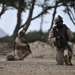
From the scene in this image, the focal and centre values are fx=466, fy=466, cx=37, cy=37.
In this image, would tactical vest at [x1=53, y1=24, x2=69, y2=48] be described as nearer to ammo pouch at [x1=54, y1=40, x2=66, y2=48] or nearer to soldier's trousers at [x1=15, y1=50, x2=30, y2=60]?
ammo pouch at [x1=54, y1=40, x2=66, y2=48]

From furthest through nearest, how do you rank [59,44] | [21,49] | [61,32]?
[21,49] < [59,44] < [61,32]

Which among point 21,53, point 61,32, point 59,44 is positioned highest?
point 61,32

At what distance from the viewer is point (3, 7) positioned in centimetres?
3438

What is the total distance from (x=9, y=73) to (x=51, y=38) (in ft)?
13.2

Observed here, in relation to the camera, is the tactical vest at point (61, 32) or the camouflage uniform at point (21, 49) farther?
the camouflage uniform at point (21, 49)

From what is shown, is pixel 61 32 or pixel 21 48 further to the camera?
pixel 21 48

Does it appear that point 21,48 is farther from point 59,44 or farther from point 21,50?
point 59,44

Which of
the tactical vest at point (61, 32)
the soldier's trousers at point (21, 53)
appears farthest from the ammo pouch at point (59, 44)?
the soldier's trousers at point (21, 53)

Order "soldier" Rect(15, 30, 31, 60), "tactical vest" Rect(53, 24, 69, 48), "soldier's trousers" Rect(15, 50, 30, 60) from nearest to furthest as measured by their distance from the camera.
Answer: "tactical vest" Rect(53, 24, 69, 48), "soldier" Rect(15, 30, 31, 60), "soldier's trousers" Rect(15, 50, 30, 60)

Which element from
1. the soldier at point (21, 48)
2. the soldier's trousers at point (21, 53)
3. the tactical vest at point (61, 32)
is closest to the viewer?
the tactical vest at point (61, 32)

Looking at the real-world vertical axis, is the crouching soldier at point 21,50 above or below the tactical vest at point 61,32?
below

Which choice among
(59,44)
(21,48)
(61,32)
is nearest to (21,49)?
(21,48)

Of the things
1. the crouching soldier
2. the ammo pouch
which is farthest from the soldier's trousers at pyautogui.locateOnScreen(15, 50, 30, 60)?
the ammo pouch

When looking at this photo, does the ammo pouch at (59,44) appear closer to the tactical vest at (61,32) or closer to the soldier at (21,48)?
the tactical vest at (61,32)
